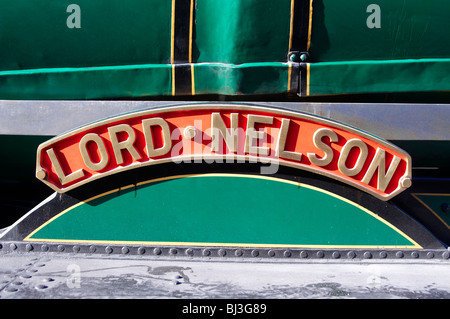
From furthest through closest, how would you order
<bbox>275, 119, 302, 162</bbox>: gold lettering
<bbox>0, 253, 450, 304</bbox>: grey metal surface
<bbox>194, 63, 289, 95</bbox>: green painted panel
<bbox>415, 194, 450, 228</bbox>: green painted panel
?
<bbox>415, 194, 450, 228</bbox>: green painted panel < <bbox>194, 63, 289, 95</bbox>: green painted panel < <bbox>275, 119, 302, 162</bbox>: gold lettering < <bbox>0, 253, 450, 304</bbox>: grey metal surface

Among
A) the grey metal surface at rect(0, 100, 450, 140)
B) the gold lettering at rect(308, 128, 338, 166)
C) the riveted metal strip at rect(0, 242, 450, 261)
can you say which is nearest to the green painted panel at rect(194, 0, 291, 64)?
the grey metal surface at rect(0, 100, 450, 140)

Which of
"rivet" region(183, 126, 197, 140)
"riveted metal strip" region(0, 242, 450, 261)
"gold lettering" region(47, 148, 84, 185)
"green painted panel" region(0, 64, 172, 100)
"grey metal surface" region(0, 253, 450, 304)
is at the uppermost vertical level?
"green painted panel" region(0, 64, 172, 100)

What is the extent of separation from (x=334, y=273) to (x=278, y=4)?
1.01 meters

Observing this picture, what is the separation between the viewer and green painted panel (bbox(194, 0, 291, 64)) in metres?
1.63

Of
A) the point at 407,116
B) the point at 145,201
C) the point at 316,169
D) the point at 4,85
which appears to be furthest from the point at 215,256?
the point at 4,85

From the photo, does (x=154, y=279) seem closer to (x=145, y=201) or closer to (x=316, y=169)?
(x=145, y=201)

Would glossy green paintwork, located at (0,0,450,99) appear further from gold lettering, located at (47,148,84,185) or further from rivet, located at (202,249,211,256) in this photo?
rivet, located at (202,249,211,256)

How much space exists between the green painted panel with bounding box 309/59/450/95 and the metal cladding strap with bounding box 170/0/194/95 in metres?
0.48

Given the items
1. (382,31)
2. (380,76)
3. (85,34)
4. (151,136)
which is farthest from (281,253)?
(85,34)

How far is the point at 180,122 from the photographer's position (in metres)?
1.58

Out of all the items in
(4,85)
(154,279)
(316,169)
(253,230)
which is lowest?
(154,279)

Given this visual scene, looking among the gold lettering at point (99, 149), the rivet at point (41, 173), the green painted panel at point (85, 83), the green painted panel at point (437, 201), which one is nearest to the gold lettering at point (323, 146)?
the green painted panel at point (437, 201)

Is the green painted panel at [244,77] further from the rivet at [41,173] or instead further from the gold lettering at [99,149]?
the rivet at [41,173]

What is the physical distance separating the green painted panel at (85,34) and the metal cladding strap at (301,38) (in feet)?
1.57
